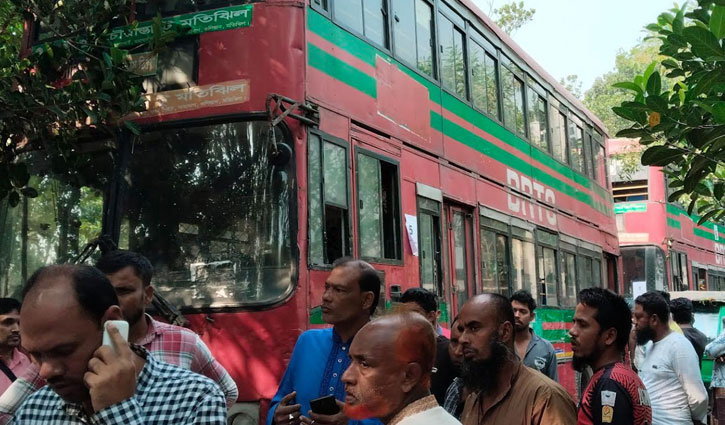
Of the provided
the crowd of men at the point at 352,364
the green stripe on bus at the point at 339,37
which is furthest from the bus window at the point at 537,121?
the crowd of men at the point at 352,364

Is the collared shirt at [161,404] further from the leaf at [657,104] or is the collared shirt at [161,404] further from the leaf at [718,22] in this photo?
the leaf at [657,104]

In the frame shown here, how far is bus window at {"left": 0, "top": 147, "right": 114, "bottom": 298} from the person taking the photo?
5750 millimetres

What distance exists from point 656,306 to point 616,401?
231 centimetres

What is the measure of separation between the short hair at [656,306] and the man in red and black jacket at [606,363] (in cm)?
167

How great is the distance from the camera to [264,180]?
17.9 feet

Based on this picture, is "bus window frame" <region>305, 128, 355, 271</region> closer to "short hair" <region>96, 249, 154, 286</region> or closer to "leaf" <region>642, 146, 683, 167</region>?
"short hair" <region>96, 249, 154, 286</region>

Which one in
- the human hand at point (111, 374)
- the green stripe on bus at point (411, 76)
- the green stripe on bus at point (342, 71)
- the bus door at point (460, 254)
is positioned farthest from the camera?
the bus door at point (460, 254)

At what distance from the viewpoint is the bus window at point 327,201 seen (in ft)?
18.2

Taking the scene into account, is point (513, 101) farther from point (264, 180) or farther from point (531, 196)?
point (264, 180)

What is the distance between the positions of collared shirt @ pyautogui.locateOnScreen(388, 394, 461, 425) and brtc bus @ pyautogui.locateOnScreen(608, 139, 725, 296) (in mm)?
15274

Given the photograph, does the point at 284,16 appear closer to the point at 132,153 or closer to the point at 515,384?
the point at 132,153

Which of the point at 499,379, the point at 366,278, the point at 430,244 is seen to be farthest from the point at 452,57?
the point at 499,379

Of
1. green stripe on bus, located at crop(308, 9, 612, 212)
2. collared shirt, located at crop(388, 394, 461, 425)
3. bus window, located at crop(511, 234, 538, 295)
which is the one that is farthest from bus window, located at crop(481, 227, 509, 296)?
collared shirt, located at crop(388, 394, 461, 425)

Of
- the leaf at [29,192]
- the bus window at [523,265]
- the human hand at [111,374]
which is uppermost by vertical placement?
the leaf at [29,192]
